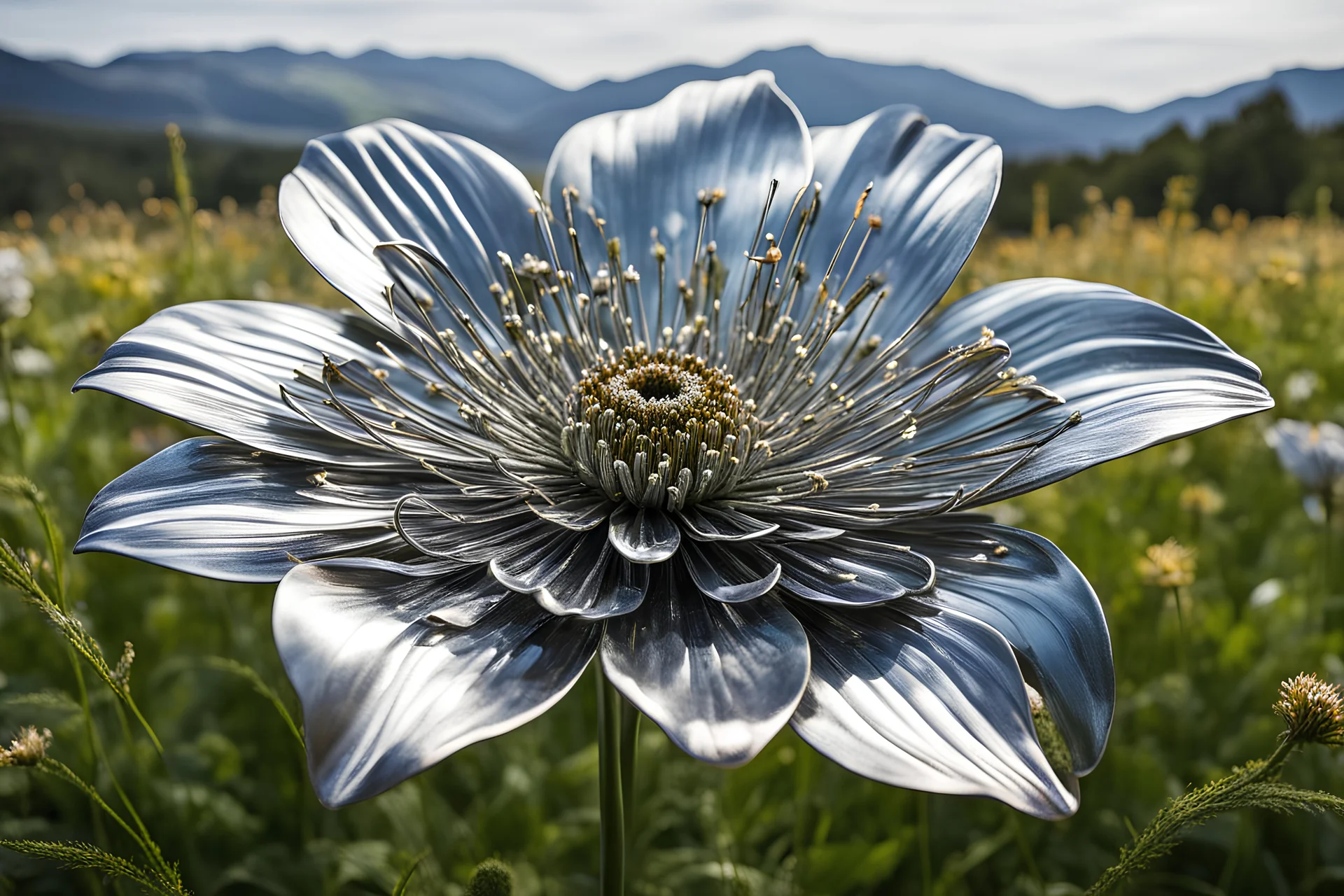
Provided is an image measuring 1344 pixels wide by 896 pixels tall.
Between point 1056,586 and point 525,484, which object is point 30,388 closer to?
point 525,484

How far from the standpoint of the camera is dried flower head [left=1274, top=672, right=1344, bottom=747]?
2.16 feet

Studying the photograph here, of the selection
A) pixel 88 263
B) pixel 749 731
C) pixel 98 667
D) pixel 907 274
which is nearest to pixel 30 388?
pixel 88 263

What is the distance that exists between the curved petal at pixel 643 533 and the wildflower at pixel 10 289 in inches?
41.5

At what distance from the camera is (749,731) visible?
0.59 meters

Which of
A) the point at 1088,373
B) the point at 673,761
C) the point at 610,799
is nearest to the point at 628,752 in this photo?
the point at 610,799

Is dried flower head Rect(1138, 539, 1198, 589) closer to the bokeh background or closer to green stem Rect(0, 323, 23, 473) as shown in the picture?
the bokeh background

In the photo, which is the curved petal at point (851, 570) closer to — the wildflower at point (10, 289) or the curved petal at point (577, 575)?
the curved petal at point (577, 575)

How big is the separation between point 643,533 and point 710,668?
0.63ft

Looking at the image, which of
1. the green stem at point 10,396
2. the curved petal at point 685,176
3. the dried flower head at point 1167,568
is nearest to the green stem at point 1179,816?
the dried flower head at point 1167,568

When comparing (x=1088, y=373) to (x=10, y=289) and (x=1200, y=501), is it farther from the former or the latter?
(x=10, y=289)

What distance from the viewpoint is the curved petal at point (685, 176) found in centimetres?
116

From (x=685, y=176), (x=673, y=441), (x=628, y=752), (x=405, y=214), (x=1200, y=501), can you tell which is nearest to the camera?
(x=628, y=752)

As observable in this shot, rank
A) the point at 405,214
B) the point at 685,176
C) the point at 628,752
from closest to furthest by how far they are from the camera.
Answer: the point at 628,752 → the point at 405,214 → the point at 685,176

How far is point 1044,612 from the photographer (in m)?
0.73
